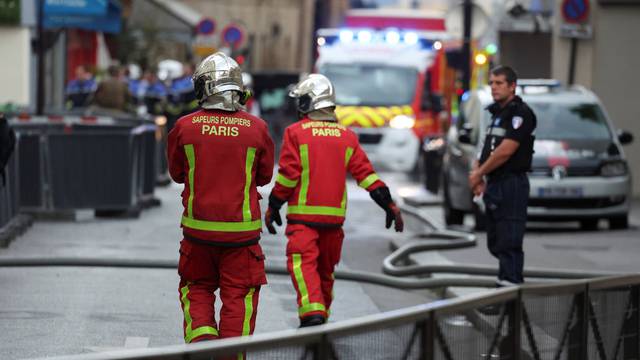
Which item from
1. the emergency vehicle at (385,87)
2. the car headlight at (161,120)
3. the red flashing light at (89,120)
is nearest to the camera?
the red flashing light at (89,120)

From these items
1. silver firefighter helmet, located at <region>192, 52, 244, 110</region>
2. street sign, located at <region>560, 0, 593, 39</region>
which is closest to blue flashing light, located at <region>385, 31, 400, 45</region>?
street sign, located at <region>560, 0, 593, 39</region>

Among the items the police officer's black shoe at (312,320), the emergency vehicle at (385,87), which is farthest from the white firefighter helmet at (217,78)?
the emergency vehicle at (385,87)

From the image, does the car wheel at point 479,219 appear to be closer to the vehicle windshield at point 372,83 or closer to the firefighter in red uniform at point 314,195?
the firefighter in red uniform at point 314,195

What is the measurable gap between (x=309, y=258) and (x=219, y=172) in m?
1.55

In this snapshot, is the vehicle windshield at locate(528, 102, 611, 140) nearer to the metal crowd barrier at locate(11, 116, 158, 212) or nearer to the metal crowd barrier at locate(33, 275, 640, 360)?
the metal crowd barrier at locate(11, 116, 158, 212)

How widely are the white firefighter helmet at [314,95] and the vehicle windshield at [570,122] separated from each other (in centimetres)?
991

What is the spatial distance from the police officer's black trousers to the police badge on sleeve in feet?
1.13

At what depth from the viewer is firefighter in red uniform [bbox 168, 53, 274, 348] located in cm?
764

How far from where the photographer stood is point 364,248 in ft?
56.6

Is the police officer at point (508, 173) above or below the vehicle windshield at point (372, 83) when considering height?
above

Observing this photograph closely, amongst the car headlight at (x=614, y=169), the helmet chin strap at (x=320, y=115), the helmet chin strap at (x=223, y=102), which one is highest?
the helmet chin strap at (x=223, y=102)

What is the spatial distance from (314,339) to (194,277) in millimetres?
2793

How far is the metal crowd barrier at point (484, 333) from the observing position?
15.9 ft

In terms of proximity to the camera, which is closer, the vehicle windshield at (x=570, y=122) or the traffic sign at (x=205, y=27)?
the vehicle windshield at (x=570, y=122)
